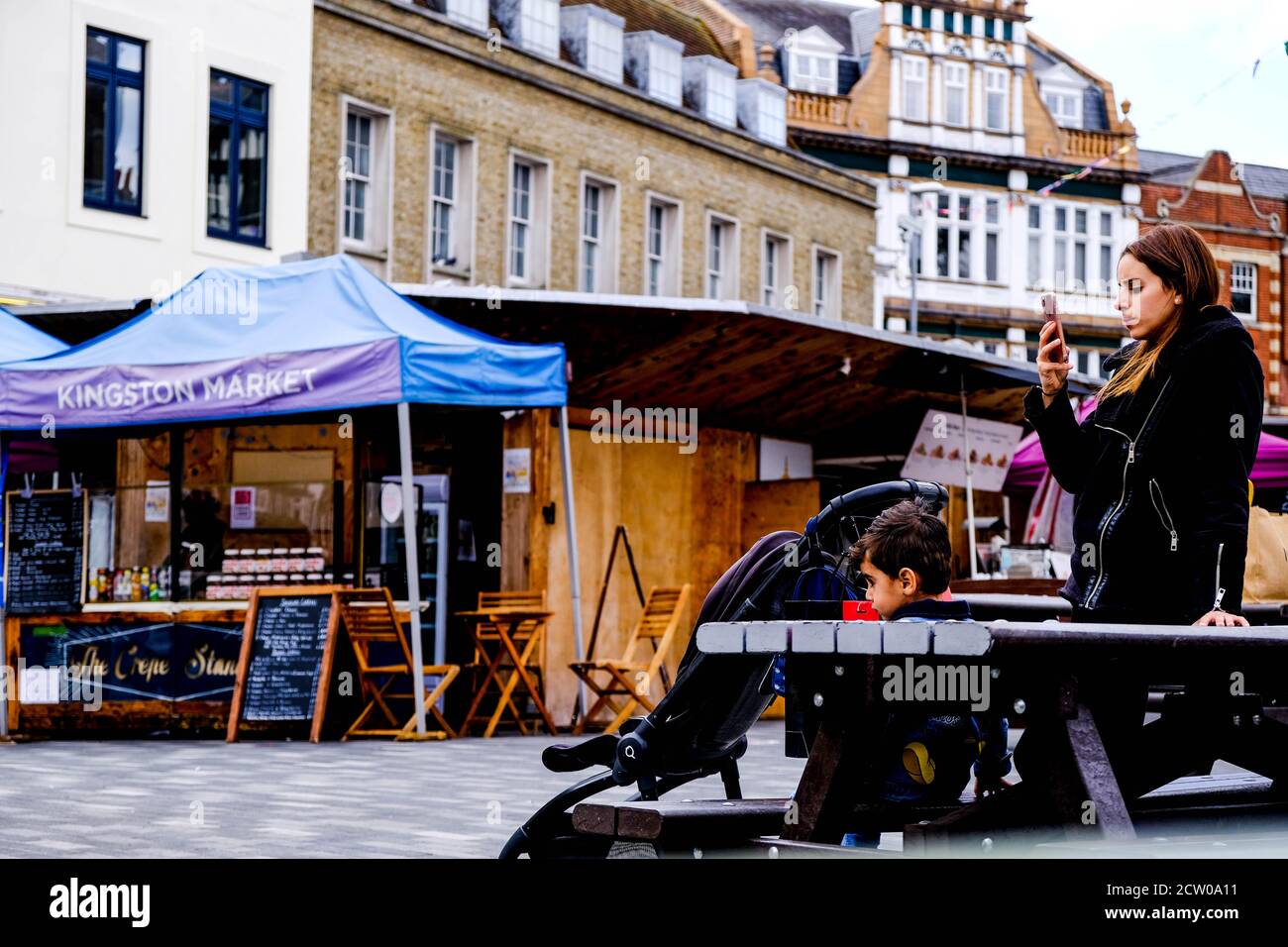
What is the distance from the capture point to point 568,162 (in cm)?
3048

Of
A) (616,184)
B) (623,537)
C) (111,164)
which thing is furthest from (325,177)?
(623,537)

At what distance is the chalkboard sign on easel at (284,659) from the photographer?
13922 millimetres

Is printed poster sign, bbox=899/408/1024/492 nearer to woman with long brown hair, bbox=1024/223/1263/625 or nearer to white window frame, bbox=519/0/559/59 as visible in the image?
white window frame, bbox=519/0/559/59

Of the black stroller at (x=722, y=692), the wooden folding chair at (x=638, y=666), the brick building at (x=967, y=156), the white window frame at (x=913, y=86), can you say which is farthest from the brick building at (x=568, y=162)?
the black stroller at (x=722, y=692)

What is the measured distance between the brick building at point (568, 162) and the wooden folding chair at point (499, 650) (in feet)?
37.5

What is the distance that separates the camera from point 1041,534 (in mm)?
16938

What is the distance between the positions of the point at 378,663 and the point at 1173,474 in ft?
32.9

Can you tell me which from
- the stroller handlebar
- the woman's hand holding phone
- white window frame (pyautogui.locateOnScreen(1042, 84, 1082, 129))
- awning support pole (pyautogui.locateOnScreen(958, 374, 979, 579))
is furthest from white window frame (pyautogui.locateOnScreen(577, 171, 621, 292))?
the woman's hand holding phone

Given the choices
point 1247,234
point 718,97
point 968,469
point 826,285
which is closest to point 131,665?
point 968,469

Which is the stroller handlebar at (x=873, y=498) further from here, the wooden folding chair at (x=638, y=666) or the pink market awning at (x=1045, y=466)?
the pink market awning at (x=1045, y=466)

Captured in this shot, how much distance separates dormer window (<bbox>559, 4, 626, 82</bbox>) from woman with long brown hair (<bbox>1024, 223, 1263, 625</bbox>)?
89.0 feet

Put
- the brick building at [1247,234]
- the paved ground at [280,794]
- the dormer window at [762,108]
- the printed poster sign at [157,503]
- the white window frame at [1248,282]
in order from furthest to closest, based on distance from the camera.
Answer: the white window frame at [1248,282], the brick building at [1247,234], the dormer window at [762,108], the printed poster sign at [157,503], the paved ground at [280,794]

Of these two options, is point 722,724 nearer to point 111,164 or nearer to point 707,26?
point 111,164

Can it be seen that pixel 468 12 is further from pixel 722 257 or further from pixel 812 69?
pixel 812 69
